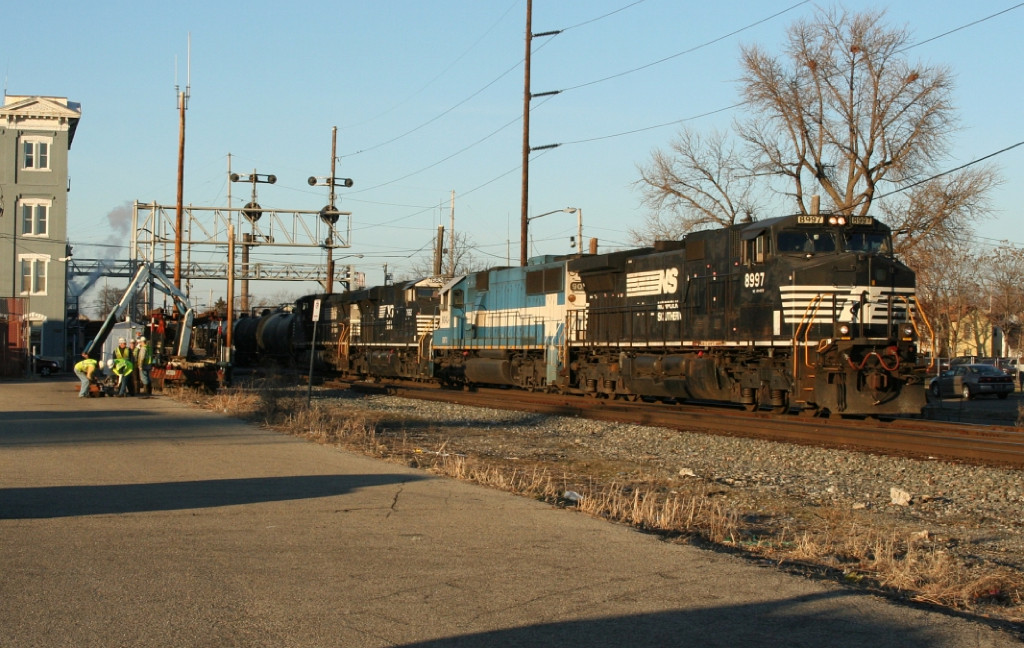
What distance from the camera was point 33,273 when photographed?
5094cm

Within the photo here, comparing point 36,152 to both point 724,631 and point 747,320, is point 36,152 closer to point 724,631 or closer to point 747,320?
point 747,320

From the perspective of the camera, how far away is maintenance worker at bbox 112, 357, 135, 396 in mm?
24406

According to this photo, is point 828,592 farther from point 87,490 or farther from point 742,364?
point 742,364

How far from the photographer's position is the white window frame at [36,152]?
163 feet

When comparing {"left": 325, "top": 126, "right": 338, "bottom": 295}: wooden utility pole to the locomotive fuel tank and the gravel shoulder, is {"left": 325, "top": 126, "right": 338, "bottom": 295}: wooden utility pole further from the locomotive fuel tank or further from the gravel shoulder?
the gravel shoulder

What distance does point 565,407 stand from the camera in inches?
871

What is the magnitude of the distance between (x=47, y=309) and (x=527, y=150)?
29.4m

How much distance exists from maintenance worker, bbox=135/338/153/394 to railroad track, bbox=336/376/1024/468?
9.11 meters

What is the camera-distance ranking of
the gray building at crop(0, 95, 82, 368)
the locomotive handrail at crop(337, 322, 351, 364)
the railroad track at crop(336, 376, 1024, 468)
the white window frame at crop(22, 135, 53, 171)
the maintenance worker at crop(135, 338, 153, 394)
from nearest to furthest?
the railroad track at crop(336, 376, 1024, 468)
the maintenance worker at crop(135, 338, 153, 394)
the locomotive handrail at crop(337, 322, 351, 364)
the gray building at crop(0, 95, 82, 368)
the white window frame at crop(22, 135, 53, 171)

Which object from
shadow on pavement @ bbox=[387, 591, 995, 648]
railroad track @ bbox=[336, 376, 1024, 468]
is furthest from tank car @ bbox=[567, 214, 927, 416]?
shadow on pavement @ bbox=[387, 591, 995, 648]

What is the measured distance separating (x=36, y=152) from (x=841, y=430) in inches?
1803

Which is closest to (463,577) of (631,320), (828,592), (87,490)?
(828,592)

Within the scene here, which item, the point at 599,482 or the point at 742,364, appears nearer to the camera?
the point at 599,482

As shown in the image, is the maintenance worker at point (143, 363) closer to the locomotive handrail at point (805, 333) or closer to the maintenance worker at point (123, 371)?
the maintenance worker at point (123, 371)
